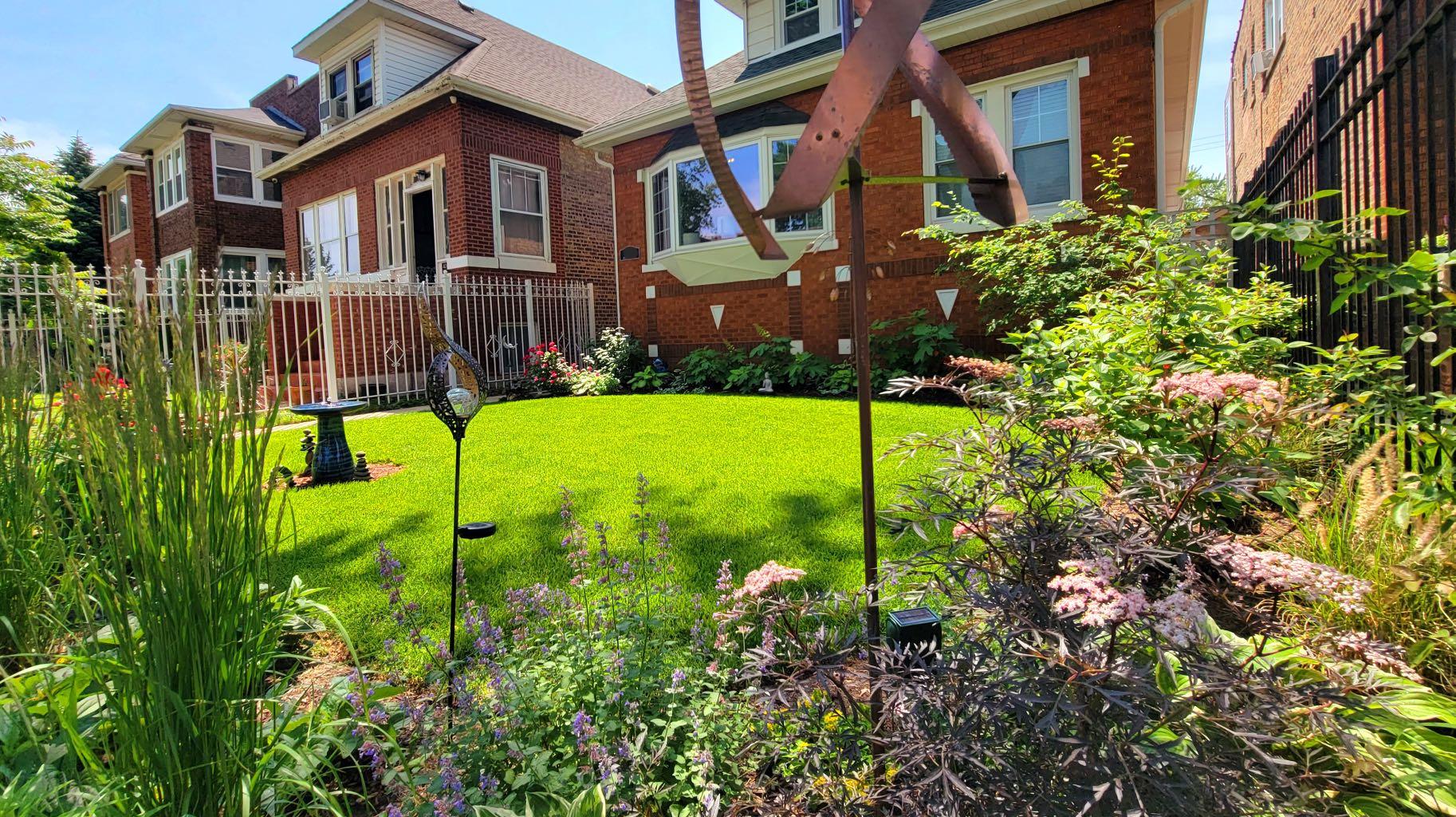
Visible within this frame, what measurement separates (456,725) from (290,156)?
56.6 ft

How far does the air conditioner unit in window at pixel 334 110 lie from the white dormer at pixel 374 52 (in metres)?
0.02

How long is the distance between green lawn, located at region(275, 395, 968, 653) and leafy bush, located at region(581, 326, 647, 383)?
379 centimetres

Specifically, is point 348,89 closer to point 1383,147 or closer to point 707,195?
point 707,195

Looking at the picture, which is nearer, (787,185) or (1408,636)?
(787,185)

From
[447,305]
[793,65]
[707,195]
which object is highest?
[793,65]

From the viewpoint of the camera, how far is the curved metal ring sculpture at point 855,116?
1.15 metres

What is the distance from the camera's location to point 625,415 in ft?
25.2

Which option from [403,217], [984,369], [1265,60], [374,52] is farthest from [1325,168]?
[374,52]

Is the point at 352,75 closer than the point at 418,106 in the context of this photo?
No

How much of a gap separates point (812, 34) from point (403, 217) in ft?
28.0

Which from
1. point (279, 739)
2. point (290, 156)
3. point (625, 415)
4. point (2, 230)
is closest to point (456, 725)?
point (279, 739)

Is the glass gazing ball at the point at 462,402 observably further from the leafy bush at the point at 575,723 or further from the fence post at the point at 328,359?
the fence post at the point at 328,359

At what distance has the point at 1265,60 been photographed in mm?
12305

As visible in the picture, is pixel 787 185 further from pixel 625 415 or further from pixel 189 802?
pixel 625 415
